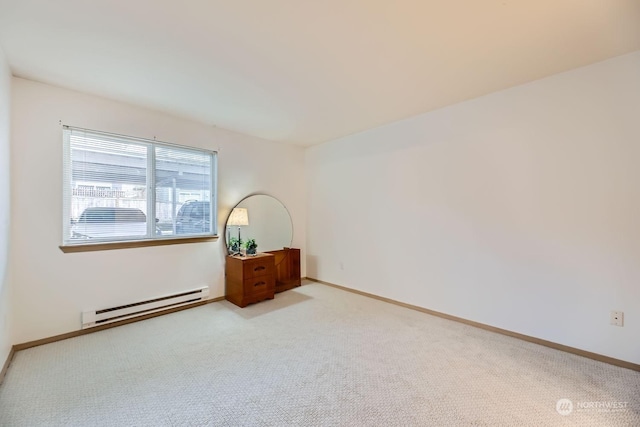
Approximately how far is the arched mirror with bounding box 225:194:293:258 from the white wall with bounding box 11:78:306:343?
21.1 inches

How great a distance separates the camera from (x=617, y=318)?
2.15m

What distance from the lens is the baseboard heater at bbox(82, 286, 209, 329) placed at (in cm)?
274

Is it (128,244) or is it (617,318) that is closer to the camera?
(617,318)

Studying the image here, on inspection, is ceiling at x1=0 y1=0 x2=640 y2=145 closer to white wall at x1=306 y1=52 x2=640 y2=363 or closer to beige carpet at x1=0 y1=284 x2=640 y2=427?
white wall at x1=306 y1=52 x2=640 y2=363

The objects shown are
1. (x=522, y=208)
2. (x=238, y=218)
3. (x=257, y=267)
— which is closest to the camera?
(x=522, y=208)

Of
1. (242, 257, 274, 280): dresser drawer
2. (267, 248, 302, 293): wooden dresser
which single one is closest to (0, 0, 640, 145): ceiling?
(242, 257, 274, 280): dresser drawer

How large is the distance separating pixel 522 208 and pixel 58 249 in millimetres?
4529

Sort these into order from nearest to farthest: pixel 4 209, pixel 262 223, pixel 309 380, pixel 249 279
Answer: pixel 309 380 → pixel 4 209 → pixel 249 279 → pixel 262 223

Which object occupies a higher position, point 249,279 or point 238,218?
point 238,218

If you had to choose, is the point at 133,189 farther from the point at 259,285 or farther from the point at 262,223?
the point at 259,285

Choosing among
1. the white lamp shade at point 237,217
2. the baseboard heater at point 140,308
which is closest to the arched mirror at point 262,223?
the white lamp shade at point 237,217

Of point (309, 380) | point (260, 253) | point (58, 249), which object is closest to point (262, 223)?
point (260, 253)

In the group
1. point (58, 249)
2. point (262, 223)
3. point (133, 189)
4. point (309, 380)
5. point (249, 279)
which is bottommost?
point (309, 380)

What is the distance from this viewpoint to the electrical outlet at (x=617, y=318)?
2.13m
